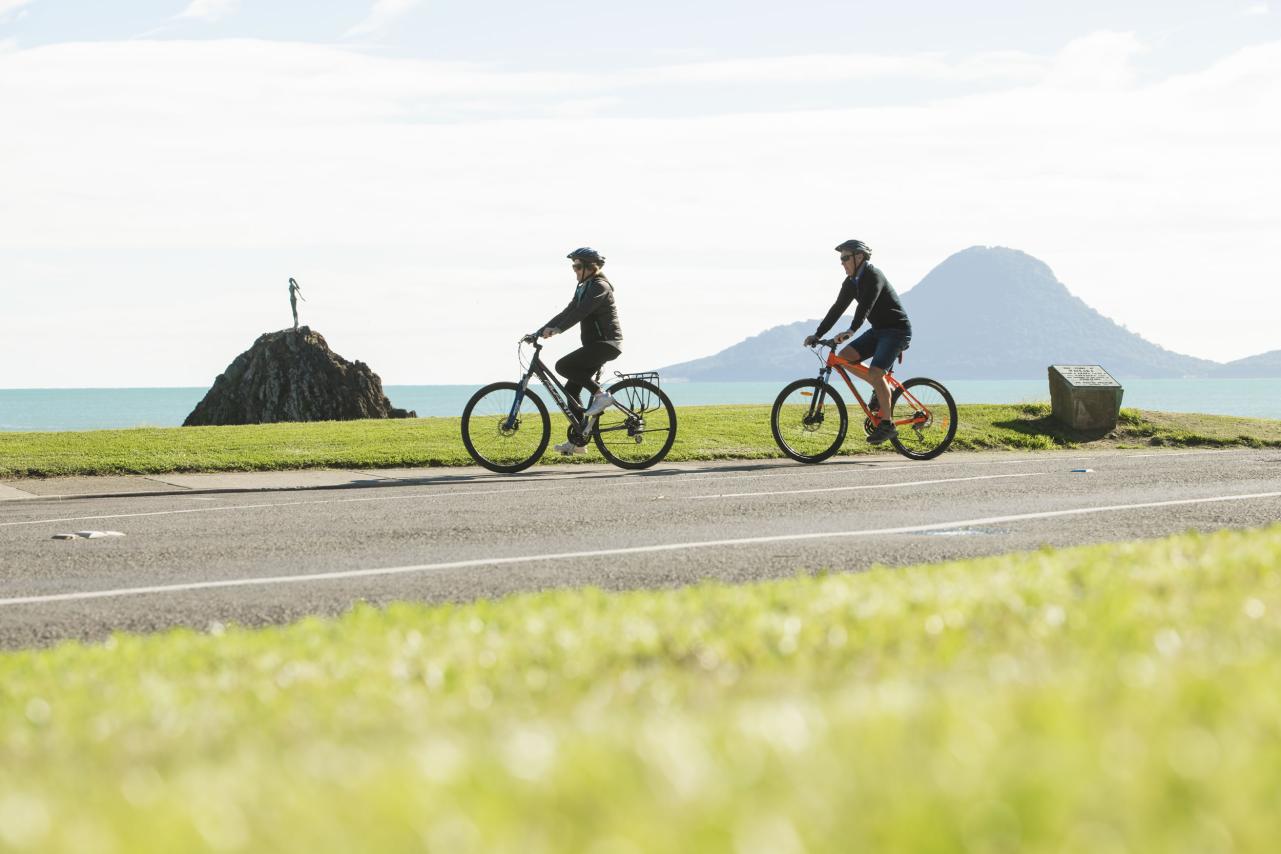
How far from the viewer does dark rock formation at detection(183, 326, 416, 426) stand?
1971 inches

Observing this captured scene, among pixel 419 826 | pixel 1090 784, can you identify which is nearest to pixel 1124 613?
pixel 1090 784

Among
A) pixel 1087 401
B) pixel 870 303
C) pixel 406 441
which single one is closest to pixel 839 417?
pixel 870 303

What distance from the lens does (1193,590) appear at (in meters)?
5.27

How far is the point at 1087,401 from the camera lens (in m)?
19.7

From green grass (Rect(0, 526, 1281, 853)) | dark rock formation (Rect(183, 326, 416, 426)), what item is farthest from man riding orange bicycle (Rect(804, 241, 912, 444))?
dark rock formation (Rect(183, 326, 416, 426))

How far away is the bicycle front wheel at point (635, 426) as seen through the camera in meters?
14.6

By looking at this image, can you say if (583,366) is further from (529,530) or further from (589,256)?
(529,530)

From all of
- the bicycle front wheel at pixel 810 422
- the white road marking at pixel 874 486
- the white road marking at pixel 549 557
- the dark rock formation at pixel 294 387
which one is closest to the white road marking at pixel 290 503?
the white road marking at pixel 874 486

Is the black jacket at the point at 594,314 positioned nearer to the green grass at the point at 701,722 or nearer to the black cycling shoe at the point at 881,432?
the black cycling shoe at the point at 881,432

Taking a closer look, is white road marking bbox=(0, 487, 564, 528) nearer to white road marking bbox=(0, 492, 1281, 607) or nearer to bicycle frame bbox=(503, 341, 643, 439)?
bicycle frame bbox=(503, 341, 643, 439)

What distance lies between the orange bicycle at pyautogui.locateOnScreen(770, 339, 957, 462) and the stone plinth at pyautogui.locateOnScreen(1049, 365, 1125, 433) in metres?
4.54

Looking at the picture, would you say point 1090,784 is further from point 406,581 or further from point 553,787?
point 406,581

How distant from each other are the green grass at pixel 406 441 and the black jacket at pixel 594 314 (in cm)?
121

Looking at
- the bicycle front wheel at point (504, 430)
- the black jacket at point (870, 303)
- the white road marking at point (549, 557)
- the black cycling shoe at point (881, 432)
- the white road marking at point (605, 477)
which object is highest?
the black jacket at point (870, 303)
